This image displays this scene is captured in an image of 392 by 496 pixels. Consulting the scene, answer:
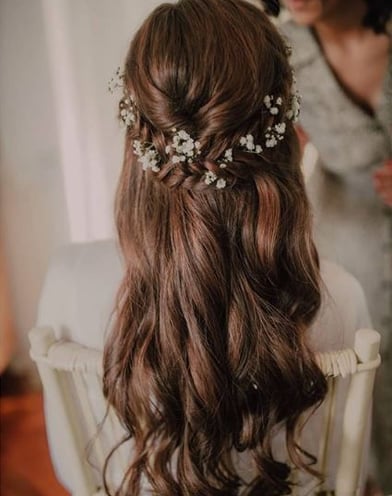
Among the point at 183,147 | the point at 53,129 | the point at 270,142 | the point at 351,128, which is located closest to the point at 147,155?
the point at 183,147

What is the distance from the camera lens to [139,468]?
0.76m

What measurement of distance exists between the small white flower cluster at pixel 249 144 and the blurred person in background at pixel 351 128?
0.31 m

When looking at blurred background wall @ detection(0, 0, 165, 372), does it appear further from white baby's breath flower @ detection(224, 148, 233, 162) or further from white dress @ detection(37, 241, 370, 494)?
white baby's breath flower @ detection(224, 148, 233, 162)

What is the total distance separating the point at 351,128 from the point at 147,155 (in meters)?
0.44

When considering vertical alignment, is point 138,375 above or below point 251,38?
below

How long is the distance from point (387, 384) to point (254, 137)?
0.67m

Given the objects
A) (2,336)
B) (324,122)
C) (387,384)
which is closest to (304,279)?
(324,122)

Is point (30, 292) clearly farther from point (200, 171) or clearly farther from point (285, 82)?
point (285, 82)

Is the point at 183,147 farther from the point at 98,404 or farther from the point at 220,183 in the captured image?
the point at 98,404

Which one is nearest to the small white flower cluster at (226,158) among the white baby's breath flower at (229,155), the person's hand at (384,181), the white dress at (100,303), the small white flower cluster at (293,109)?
the white baby's breath flower at (229,155)

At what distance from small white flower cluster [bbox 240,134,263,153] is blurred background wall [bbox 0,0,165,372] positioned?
13.1 inches

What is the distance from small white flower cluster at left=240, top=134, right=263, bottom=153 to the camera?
0.65 m

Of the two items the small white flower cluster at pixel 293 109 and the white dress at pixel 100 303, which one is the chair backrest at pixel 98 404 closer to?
the white dress at pixel 100 303

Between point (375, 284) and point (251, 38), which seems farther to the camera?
point (375, 284)
